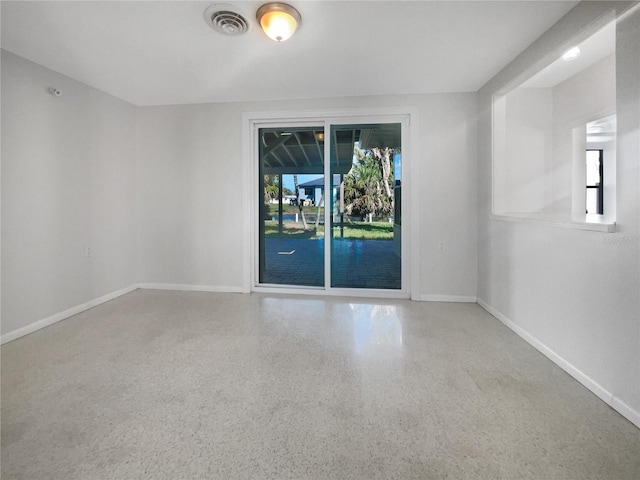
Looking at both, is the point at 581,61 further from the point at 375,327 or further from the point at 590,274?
the point at 375,327

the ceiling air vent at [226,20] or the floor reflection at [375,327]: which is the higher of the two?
the ceiling air vent at [226,20]

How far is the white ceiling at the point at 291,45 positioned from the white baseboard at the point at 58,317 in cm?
236

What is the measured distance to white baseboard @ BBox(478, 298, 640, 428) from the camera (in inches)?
62.5

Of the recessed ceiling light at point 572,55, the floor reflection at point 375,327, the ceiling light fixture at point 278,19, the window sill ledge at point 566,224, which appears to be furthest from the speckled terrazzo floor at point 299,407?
the recessed ceiling light at point 572,55

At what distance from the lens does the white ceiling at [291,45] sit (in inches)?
80.6

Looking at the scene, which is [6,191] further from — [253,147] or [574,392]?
[574,392]

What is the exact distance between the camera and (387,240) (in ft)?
12.7

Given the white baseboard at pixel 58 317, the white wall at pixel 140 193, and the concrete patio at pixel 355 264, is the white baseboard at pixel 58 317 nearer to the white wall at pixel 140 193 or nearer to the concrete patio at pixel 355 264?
the white wall at pixel 140 193

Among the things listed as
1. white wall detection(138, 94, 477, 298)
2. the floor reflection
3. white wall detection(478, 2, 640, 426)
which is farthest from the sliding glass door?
white wall detection(478, 2, 640, 426)

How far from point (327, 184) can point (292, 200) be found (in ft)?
1.81

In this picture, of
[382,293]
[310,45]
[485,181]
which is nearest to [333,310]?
[382,293]

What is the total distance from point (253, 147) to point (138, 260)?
219 centimetres

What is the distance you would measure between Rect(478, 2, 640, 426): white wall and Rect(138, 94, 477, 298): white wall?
Answer: 65 centimetres

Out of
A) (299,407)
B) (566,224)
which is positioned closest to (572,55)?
(566,224)
